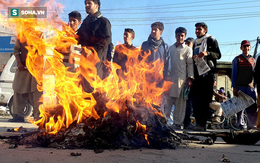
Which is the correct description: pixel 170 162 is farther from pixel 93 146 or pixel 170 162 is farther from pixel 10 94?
pixel 10 94

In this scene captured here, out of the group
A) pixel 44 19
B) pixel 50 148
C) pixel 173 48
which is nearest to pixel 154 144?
pixel 50 148

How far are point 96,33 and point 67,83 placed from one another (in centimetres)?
183


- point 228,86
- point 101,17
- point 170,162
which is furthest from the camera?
point 228,86

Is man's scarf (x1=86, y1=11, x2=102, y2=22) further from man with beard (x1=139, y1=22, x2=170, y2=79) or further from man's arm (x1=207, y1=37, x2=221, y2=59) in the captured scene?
man's arm (x1=207, y1=37, x2=221, y2=59)

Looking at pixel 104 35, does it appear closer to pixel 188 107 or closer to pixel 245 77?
pixel 188 107

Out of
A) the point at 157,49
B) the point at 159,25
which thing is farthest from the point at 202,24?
the point at 157,49

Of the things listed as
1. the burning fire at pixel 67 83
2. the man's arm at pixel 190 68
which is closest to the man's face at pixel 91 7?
the burning fire at pixel 67 83

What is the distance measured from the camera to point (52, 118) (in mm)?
3973

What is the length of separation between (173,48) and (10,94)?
5.99 meters

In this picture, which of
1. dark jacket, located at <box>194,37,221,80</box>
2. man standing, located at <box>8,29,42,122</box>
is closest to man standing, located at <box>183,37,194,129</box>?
dark jacket, located at <box>194,37,221,80</box>

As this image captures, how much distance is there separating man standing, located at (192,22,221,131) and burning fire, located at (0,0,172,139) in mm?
2054

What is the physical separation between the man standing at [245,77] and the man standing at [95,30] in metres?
3.44

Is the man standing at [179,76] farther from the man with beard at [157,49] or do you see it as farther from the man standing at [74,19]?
the man standing at [74,19]

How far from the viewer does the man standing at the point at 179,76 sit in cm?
671
